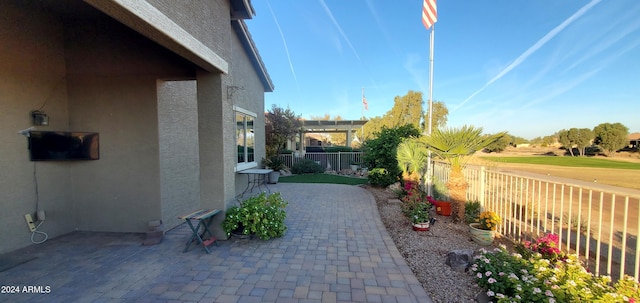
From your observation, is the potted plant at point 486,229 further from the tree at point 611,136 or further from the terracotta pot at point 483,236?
the tree at point 611,136

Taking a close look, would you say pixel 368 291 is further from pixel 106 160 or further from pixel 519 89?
pixel 519 89

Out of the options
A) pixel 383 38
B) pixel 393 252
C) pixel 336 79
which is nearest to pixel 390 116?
pixel 336 79

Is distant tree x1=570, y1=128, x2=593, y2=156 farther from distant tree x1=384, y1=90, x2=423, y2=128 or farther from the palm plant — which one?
the palm plant

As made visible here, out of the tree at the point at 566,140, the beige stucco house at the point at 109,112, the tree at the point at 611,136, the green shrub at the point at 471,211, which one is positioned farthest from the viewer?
the tree at the point at 566,140

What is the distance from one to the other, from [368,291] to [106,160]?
520 centimetres

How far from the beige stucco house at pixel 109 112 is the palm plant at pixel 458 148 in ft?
14.0

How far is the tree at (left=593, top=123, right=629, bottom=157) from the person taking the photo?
88.9 ft

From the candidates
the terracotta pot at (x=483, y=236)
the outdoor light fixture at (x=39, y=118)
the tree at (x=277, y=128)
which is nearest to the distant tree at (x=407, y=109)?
the tree at (x=277, y=128)

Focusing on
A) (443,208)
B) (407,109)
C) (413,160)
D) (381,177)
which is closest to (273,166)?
(381,177)

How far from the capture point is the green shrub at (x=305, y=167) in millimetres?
13578

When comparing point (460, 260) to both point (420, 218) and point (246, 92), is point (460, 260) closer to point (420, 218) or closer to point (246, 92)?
point (420, 218)

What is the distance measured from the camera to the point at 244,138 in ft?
27.1

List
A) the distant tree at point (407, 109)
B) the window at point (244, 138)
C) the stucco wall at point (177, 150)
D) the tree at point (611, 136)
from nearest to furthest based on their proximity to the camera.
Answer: the stucco wall at point (177, 150), the window at point (244, 138), the distant tree at point (407, 109), the tree at point (611, 136)

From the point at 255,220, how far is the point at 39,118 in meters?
3.94
